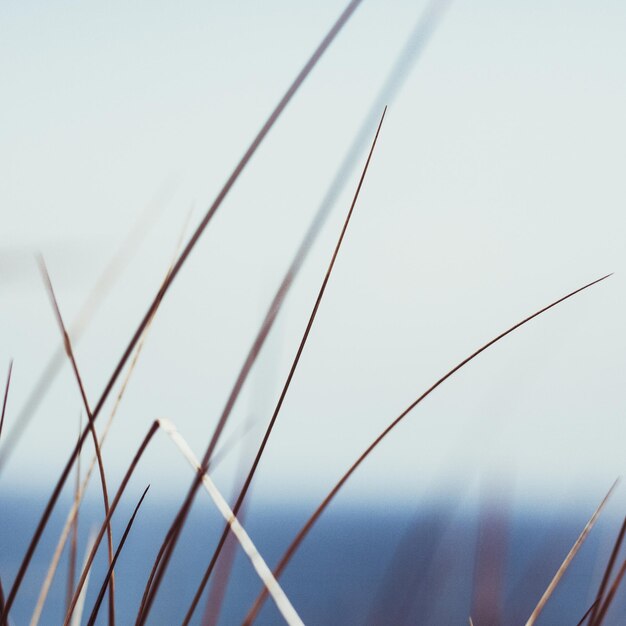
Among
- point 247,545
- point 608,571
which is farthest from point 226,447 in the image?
point 608,571

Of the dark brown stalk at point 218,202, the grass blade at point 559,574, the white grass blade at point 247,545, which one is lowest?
the grass blade at point 559,574

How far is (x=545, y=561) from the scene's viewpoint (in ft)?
1.37

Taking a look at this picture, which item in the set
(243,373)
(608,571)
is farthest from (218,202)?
(608,571)

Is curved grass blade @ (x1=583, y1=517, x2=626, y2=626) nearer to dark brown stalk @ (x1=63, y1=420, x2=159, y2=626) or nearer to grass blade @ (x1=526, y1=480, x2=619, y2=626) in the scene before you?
grass blade @ (x1=526, y1=480, x2=619, y2=626)

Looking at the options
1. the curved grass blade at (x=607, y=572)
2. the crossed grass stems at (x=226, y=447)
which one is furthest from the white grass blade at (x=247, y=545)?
the curved grass blade at (x=607, y=572)

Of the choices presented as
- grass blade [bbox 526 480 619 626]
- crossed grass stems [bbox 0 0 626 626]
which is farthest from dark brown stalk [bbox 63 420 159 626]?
grass blade [bbox 526 480 619 626]

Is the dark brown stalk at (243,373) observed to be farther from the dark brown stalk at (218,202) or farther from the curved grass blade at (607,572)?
the curved grass blade at (607,572)

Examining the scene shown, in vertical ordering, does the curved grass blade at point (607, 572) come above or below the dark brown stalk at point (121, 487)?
below

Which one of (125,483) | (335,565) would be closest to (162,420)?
(125,483)

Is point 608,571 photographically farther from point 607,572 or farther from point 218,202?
point 218,202

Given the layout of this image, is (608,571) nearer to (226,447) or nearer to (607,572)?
(607,572)

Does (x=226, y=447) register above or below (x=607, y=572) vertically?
above

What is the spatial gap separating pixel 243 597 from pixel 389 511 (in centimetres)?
1642

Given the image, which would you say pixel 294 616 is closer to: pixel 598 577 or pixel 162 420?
pixel 162 420
